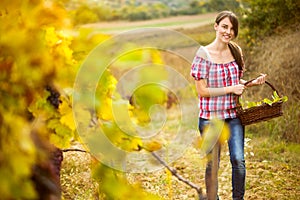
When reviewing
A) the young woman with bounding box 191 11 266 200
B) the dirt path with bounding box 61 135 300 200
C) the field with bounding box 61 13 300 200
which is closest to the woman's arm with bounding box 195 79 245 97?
the young woman with bounding box 191 11 266 200

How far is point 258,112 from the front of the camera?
432 cm

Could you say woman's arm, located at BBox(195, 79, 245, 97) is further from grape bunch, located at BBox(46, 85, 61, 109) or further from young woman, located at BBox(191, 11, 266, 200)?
grape bunch, located at BBox(46, 85, 61, 109)

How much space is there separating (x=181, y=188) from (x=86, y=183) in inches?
37.2

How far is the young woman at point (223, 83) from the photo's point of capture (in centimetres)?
409

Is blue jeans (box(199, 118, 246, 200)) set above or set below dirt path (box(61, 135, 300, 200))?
below

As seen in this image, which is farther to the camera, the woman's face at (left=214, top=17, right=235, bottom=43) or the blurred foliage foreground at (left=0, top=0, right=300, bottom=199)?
the woman's face at (left=214, top=17, right=235, bottom=43)

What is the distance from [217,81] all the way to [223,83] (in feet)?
0.14

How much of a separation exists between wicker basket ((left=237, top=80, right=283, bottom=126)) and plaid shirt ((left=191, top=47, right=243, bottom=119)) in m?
0.06

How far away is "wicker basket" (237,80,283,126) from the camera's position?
4.14 metres

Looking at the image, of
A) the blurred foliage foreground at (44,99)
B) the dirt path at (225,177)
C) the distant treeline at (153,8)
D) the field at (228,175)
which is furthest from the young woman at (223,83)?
the distant treeline at (153,8)

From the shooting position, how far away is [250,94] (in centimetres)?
857

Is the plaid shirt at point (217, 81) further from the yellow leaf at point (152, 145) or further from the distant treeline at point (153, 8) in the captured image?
the distant treeline at point (153, 8)

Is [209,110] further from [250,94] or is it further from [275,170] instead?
[250,94]

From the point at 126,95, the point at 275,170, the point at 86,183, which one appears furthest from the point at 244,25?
the point at 126,95
